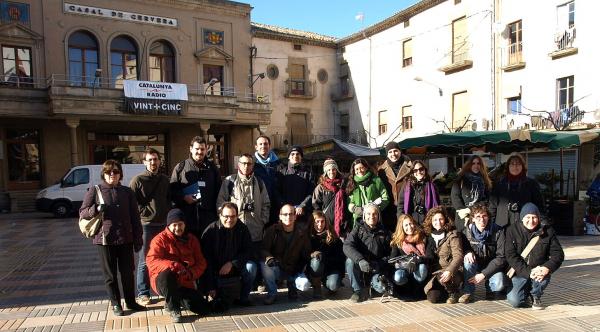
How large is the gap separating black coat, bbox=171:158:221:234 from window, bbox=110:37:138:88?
56.8ft

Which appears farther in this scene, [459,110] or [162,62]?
[459,110]

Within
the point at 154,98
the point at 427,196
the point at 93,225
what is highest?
the point at 154,98

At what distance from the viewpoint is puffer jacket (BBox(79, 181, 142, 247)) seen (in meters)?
4.61

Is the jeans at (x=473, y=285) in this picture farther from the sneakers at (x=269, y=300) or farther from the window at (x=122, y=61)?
the window at (x=122, y=61)

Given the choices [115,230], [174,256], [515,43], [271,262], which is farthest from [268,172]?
[515,43]

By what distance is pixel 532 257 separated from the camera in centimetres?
475

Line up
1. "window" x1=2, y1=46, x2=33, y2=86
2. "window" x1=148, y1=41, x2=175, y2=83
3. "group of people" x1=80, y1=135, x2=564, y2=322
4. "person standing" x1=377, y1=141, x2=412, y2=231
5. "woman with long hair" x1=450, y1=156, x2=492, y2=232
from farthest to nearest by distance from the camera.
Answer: "window" x1=148, y1=41, x2=175, y2=83
"window" x1=2, y1=46, x2=33, y2=86
"woman with long hair" x1=450, y1=156, x2=492, y2=232
"person standing" x1=377, y1=141, x2=412, y2=231
"group of people" x1=80, y1=135, x2=564, y2=322

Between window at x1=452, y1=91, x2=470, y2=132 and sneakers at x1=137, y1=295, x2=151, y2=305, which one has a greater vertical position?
window at x1=452, y1=91, x2=470, y2=132

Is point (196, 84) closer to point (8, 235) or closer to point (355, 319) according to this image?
point (8, 235)

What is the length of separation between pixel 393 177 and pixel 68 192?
1341 centimetres

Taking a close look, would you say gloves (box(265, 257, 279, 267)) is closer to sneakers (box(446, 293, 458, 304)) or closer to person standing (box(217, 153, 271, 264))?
person standing (box(217, 153, 271, 264))

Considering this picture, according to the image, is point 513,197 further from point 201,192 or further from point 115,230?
point 115,230

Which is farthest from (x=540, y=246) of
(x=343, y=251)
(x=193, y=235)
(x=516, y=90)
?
(x=516, y=90)

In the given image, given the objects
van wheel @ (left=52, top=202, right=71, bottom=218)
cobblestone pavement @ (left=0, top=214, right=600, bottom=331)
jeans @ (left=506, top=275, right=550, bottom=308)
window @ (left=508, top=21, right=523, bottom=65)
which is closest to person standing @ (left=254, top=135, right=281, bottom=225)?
cobblestone pavement @ (left=0, top=214, right=600, bottom=331)
